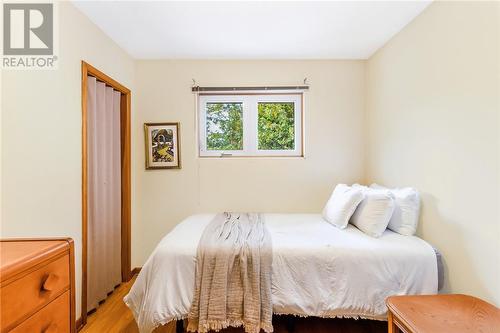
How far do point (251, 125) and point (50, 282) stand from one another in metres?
2.47

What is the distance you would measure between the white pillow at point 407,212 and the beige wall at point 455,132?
7 cm

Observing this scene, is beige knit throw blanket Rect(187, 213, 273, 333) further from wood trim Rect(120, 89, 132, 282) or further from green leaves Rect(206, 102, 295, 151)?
green leaves Rect(206, 102, 295, 151)

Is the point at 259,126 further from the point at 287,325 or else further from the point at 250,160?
the point at 287,325

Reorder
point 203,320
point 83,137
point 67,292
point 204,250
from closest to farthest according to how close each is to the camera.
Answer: point 67,292 < point 203,320 < point 204,250 < point 83,137

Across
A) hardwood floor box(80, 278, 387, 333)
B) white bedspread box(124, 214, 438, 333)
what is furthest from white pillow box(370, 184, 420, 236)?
hardwood floor box(80, 278, 387, 333)

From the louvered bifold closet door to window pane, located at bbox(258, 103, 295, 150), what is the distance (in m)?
1.61

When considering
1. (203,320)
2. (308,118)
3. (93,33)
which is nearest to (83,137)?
A: (93,33)

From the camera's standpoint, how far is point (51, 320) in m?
0.92

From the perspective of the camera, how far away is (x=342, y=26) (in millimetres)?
2215

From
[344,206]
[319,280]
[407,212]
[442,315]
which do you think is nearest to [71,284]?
[319,280]

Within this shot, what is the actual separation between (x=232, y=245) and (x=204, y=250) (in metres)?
0.20

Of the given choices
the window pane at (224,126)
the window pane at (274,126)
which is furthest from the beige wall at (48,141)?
the window pane at (274,126)

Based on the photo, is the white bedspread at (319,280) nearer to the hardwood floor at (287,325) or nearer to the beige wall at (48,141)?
the hardwood floor at (287,325)

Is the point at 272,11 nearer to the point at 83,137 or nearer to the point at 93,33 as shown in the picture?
the point at 93,33
